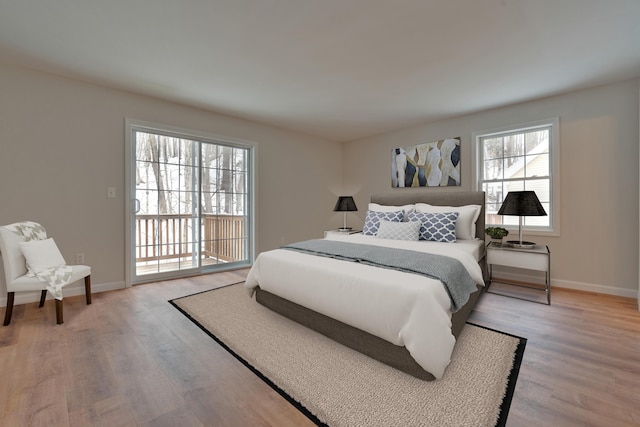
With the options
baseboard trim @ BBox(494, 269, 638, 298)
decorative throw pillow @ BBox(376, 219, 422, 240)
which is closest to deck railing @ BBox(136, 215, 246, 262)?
decorative throw pillow @ BBox(376, 219, 422, 240)

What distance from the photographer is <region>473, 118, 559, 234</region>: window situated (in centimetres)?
349

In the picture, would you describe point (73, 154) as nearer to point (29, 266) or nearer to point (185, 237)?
point (29, 266)

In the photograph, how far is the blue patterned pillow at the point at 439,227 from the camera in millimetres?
3188

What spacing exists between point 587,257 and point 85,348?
5.02 meters

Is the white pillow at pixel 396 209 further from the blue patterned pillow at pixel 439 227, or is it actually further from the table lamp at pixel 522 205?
the table lamp at pixel 522 205

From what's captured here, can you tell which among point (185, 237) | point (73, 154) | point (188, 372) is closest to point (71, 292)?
point (185, 237)

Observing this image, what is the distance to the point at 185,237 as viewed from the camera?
4.01m

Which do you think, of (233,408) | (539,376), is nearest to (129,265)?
(233,408)

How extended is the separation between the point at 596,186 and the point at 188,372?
4455 mm

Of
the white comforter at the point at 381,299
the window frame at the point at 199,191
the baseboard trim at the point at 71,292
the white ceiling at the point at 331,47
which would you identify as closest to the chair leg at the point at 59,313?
the baseboard trim at the point at 71,292

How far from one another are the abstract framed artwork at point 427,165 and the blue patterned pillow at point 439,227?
46.1 inches

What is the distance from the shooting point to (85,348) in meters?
1.98

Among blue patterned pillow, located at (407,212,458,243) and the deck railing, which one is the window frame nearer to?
the deck railing

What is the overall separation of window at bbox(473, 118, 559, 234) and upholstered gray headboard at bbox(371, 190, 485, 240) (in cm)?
55
